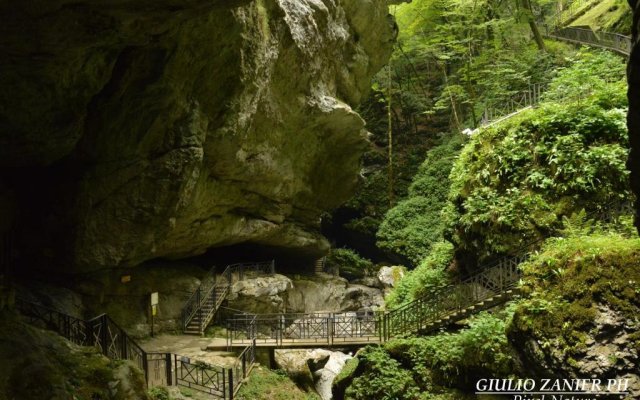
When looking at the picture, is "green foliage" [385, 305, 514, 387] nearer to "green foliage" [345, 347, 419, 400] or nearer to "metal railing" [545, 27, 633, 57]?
"green foliage" [345, 347, 419, 400]

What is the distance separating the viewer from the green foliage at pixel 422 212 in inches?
890

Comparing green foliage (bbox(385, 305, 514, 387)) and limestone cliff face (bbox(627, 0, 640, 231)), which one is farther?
green foliage (bbox(385, 305, 514, 387))

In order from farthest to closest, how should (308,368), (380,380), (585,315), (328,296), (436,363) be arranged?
1. (328,296)
2. (308,368)
3. (380,380)
4. (436,363)
5. (585,315)

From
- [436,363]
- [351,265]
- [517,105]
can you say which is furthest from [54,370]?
[351,265]

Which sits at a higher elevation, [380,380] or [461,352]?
[461,352]

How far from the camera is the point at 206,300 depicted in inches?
732

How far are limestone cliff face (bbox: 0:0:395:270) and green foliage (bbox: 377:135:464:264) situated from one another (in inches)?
218

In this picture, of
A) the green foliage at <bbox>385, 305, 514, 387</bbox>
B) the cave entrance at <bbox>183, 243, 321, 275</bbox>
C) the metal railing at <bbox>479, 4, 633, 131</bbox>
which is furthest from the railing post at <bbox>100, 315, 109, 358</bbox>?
the metal railing at <bbox>479, 4, 633, 131</bbox>

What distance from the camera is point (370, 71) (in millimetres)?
22328

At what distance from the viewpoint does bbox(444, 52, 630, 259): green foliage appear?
37.2 feet

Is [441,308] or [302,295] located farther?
[302,295]

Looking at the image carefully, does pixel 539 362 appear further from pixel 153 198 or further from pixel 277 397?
pixel 153 198

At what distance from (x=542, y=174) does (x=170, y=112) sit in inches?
376

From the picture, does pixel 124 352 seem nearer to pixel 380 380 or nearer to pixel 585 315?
pixel 380 380
